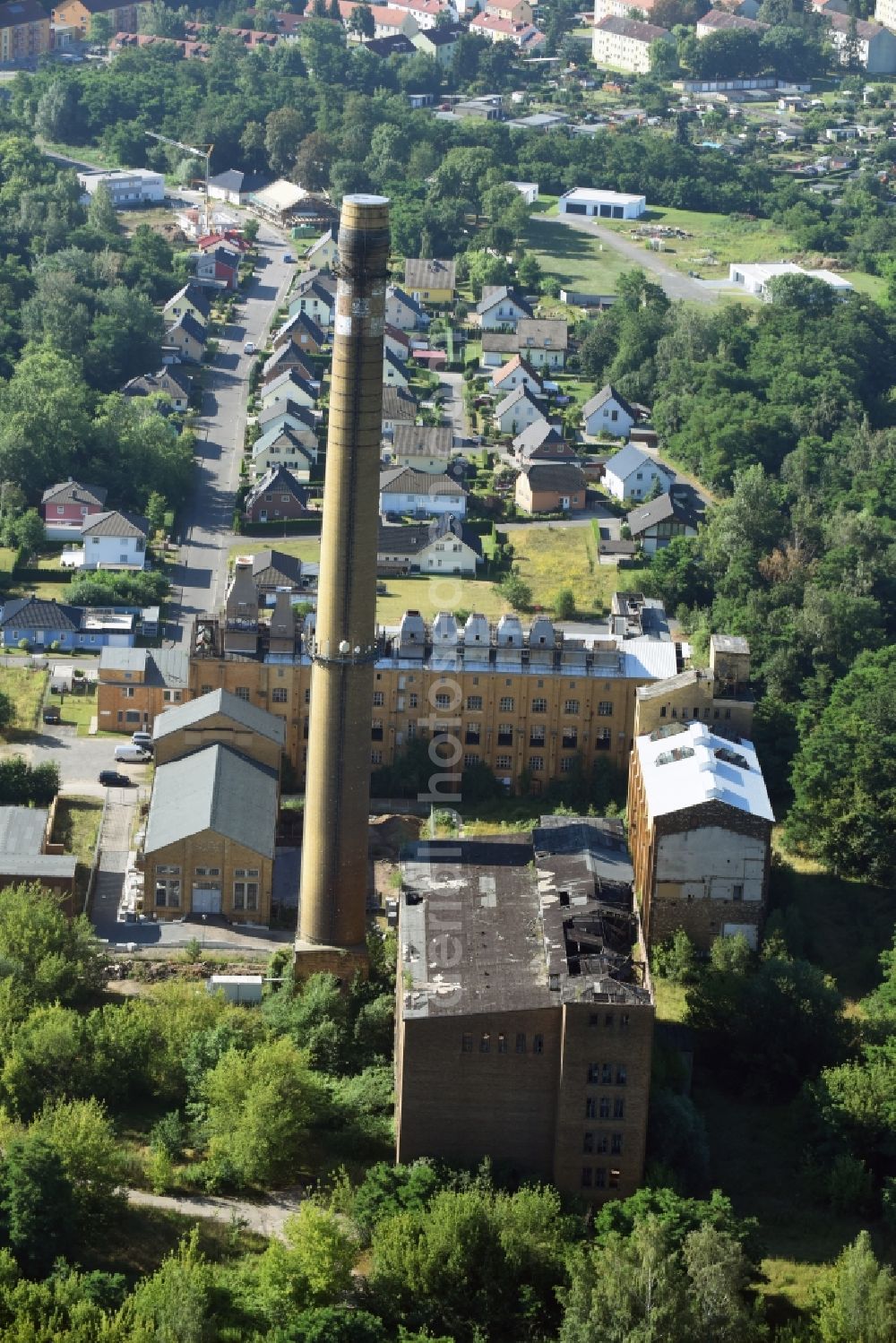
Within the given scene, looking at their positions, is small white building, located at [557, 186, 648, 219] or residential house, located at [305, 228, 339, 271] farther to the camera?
small white building, located at [557, 186, 648, 219]

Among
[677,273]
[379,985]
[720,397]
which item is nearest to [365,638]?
[379,985]

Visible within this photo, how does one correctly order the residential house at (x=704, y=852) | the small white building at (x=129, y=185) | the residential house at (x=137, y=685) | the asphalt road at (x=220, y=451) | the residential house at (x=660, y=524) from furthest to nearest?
the small white building at (x=129, y=185)
the residential house at (x=660, y=524)
the asphalt road at (x=220, y=451)
the residential house at (x=137, y=685)
the residential house at (x=704, y=852)

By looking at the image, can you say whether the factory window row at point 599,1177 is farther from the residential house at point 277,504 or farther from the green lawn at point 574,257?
the green lawn at point 574,257

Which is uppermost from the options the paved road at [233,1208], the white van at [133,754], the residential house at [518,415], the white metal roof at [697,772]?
the white metal roof at [697,772]

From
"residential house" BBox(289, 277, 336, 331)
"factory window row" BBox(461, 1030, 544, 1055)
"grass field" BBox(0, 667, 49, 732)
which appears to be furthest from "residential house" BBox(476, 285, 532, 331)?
"factory window row" BBox(461, 1030, 544, 1055)

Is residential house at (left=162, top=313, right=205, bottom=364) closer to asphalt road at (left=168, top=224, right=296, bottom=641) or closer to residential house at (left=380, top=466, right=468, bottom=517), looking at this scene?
asphalt road at (left=168, top=224, right=296, bottom=641)

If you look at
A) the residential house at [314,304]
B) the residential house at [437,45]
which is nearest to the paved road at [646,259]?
the residential house at [314,304]
